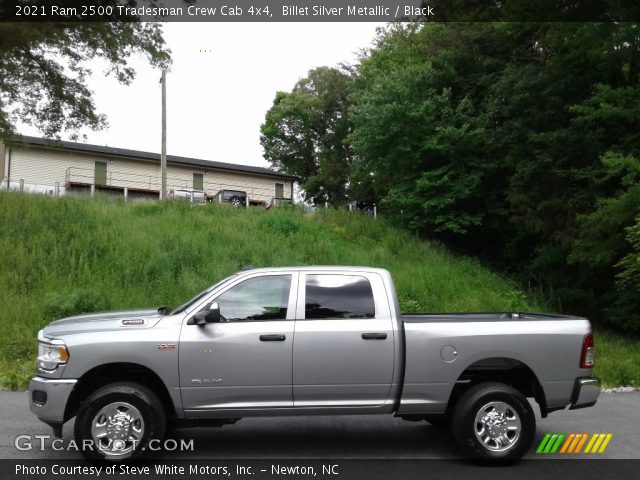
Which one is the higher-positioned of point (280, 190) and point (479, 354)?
point (280, 190)

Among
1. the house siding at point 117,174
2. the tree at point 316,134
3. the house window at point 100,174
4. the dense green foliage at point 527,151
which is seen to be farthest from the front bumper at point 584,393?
the tree at point 316,134

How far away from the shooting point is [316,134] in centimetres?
5153

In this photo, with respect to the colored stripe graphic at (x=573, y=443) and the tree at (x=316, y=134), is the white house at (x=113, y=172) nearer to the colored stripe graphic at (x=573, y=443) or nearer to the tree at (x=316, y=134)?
the tree at (x=316, y=134)

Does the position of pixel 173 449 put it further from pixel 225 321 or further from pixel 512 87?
pixel 512 87

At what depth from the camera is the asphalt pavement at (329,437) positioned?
238 inches

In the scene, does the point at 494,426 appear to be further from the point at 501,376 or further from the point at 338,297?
the point at 338,297

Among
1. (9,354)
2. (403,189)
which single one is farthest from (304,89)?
(9,354)

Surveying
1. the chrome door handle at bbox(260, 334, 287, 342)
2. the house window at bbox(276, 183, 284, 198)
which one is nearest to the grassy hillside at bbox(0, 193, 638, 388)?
the chrome door handle at bbox(260, 334, 287, 342)

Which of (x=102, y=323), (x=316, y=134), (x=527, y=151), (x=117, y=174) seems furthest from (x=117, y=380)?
(x=316, y=134)

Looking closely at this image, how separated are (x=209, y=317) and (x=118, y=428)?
1341 mm

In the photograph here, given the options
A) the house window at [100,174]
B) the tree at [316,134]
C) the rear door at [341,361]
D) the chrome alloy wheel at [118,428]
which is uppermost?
the tree at [316,134]

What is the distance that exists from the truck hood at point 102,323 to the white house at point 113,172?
2754 centimetres

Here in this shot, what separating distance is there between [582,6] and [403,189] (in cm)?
837

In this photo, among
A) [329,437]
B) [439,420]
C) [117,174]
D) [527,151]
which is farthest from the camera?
[117,174]
